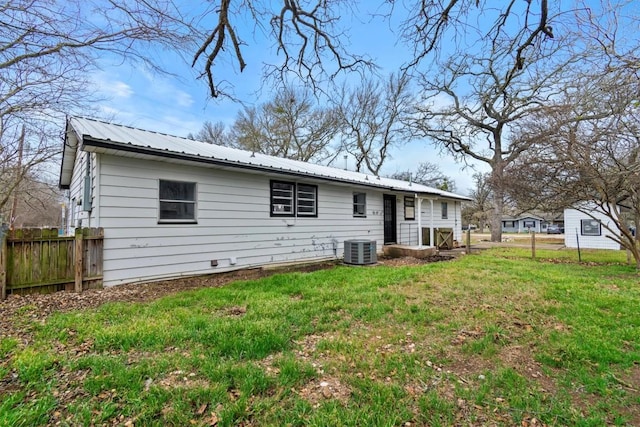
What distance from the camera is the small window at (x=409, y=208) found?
1338cm

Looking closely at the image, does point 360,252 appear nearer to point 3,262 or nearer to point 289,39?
point 289,39

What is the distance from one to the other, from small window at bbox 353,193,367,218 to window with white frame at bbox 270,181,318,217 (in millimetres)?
2199

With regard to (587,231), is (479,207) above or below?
above

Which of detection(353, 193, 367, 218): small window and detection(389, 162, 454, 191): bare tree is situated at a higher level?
detection(389, 162, 454, 191): bare tree

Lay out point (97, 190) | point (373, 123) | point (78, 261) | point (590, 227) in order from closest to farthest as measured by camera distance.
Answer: point (78, 261) → point (97, 190) → point (590, 227) → point (373, 123)

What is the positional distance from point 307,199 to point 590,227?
1646 cm

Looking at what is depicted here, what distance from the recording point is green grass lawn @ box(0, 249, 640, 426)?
7.12ft

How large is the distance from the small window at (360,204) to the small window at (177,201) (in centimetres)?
604

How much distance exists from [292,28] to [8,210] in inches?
942

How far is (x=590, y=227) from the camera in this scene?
1598 centimetres

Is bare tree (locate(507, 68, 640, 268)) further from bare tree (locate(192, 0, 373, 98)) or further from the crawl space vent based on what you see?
the crawl space vent

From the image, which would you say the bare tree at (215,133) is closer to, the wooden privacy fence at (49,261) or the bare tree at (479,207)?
the wooden privacy fence at (49,261)

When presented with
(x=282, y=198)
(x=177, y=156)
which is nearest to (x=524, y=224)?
(x=282, y=198)

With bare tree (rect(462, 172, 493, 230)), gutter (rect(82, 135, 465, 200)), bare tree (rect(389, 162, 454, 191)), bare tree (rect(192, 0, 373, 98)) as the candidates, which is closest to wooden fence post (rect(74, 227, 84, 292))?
gutter (rect(82, 135, 465, 200))
